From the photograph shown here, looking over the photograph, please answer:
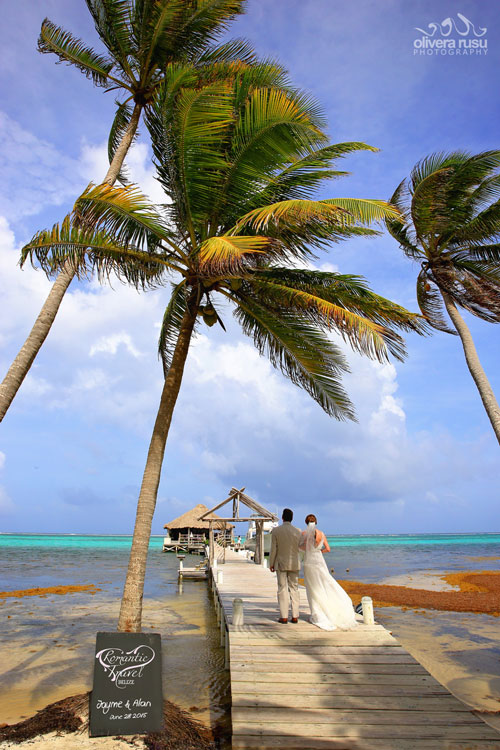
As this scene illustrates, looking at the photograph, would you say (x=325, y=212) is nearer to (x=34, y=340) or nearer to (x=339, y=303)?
(x=339, y=303)

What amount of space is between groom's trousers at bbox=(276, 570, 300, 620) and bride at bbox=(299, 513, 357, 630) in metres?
0.25

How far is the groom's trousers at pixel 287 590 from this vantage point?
804cm

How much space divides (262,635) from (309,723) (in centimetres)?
242

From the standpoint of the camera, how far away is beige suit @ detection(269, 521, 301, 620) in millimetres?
8062

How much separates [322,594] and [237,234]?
611 centimetres

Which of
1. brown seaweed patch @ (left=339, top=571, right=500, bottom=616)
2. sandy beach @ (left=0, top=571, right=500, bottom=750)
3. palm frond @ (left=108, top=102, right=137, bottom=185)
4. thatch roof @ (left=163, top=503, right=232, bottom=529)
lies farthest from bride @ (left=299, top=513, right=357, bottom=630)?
thatch roof @ (left=163, top=503, right=232, bottom=529)

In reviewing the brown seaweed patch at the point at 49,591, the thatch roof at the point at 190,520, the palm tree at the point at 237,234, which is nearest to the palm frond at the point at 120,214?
the palm tree at the point at 237,234

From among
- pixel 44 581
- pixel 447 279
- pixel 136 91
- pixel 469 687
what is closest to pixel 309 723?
pixel 469 687

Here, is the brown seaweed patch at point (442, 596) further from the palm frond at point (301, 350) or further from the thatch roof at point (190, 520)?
the thatch roof at point (190, 520)

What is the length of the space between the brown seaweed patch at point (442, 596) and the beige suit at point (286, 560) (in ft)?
40.2

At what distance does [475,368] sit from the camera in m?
10.6

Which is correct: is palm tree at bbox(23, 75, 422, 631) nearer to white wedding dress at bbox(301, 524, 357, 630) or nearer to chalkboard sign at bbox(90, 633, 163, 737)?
chalkboard sign at bbox(90, 633, 163, 737)

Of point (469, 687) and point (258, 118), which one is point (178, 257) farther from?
point (469, 687)

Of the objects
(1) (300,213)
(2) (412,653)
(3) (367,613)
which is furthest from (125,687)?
(2) (412,653)
